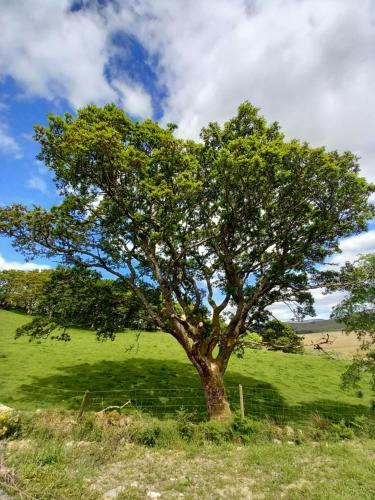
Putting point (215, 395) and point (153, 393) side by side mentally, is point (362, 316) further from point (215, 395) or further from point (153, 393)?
point (153, 393)

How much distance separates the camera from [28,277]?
66.8 meters

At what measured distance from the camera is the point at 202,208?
1980 centimetres

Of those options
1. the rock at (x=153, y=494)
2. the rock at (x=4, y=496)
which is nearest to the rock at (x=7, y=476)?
the rock at (x=4, y=496)

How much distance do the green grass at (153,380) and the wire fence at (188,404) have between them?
0.19 feet

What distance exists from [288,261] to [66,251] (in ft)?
43.1

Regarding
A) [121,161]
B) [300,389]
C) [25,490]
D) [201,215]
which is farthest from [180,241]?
[300,389]

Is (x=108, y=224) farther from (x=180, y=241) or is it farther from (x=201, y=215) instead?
(x=201, y=215)

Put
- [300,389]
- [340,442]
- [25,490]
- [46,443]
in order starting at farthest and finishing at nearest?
[300,389] → [340,442] → [46,443] → [25,490]

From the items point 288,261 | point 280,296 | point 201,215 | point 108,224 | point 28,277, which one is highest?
Result: point 28,277

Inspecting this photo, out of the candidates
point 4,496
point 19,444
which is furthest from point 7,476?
point 19,444

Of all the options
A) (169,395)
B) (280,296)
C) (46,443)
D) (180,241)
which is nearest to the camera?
(46,443)

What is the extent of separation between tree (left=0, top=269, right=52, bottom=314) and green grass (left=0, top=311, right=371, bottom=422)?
20.9 m

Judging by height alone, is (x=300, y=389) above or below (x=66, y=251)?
below

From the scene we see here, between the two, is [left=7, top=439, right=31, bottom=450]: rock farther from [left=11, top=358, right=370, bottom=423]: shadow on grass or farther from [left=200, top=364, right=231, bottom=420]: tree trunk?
[left=200, top=364, right=231, bottom=420]: tree trunk
